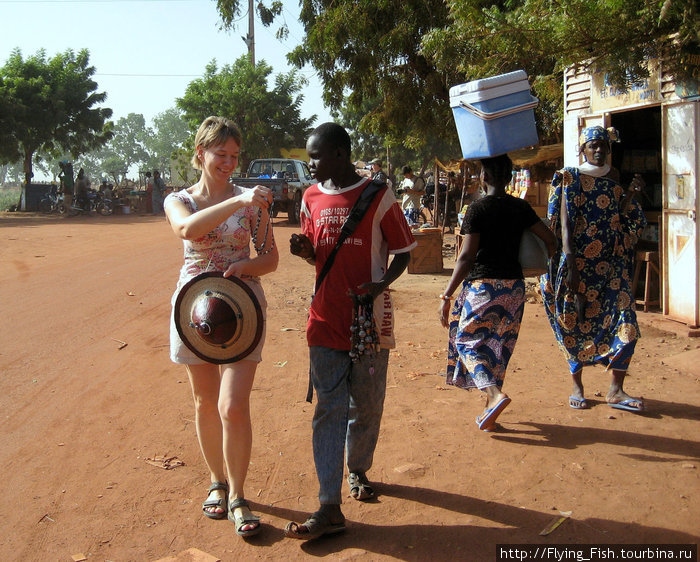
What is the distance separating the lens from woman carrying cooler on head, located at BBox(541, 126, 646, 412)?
198 inches

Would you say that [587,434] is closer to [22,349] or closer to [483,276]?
[483,276]

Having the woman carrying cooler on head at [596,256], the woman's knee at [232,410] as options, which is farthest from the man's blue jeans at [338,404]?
the woman carrying cooler on head at [596,256]

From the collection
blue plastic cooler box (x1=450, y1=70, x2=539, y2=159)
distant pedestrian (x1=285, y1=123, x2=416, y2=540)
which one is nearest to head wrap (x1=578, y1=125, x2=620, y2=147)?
blue plastic cooler box (x1=450, y1=70, x2=539, y2=159)

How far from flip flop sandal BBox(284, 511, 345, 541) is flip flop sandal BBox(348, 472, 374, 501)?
0.44 m

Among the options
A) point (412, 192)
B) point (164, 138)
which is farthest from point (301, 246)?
point (164, 138)

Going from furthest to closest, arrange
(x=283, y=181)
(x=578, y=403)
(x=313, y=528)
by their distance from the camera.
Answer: (x=283, y=181) < (x=578, y=403) < (x=313, y=528)

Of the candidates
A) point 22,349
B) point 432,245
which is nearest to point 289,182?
point 432,245

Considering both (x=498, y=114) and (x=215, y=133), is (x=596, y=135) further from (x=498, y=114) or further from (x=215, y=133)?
(x=215, y=133)

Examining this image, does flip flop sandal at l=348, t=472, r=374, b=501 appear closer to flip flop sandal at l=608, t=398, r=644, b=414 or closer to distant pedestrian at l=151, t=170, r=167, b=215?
→ flip flop sandal at l=608, t=398, r=644, b=414

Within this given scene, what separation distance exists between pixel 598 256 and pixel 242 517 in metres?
3.14

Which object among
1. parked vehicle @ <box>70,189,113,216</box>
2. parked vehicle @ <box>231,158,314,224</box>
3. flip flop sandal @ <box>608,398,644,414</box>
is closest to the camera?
flip flop sandal @ <box>608,398,644,414</box>

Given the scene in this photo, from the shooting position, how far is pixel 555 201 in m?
5.08

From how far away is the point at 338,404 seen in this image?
3.39m

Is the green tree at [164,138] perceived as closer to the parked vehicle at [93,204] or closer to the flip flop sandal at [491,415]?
the parked vehicle at [93,204]
